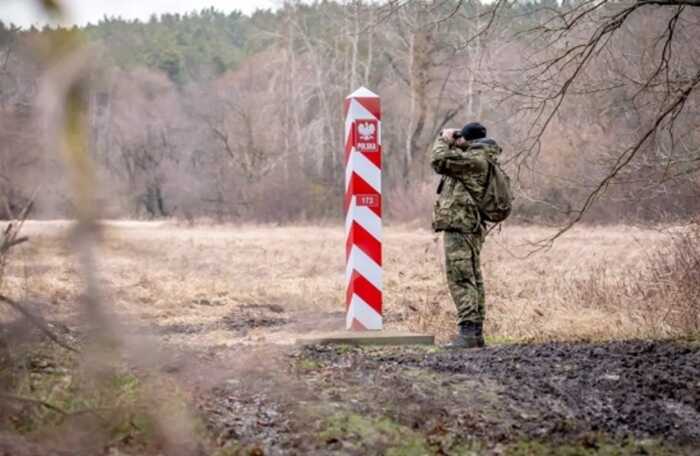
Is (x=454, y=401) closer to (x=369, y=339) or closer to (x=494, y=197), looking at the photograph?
(x=369, y=339)

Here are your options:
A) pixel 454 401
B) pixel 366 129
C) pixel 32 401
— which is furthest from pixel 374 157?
pixel 32 401

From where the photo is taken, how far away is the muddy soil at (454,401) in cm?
489

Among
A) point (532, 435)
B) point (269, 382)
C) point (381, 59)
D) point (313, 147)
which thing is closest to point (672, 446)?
point (532, 435)

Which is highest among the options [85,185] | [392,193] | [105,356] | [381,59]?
[381,59]

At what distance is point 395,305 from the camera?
13.2m

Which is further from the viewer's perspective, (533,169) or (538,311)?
(538,311)

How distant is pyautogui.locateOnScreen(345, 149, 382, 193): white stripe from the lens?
828 cm

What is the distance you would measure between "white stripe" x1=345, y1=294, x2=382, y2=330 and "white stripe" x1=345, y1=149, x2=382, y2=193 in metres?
0.98

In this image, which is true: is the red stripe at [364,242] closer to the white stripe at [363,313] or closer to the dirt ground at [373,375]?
the white stripe at [363,313]

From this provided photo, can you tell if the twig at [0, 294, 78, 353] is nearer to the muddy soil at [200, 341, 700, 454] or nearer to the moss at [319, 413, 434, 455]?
the muddy soil at [200, 341, 700, 454]

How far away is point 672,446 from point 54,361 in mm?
3195

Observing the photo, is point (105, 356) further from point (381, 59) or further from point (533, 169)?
point (381, 59)

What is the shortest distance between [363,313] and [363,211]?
0.88m

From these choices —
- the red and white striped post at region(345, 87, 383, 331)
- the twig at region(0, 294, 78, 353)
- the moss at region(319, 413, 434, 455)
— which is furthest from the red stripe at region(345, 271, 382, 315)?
the twig at region(0, 294, 78, 353)
